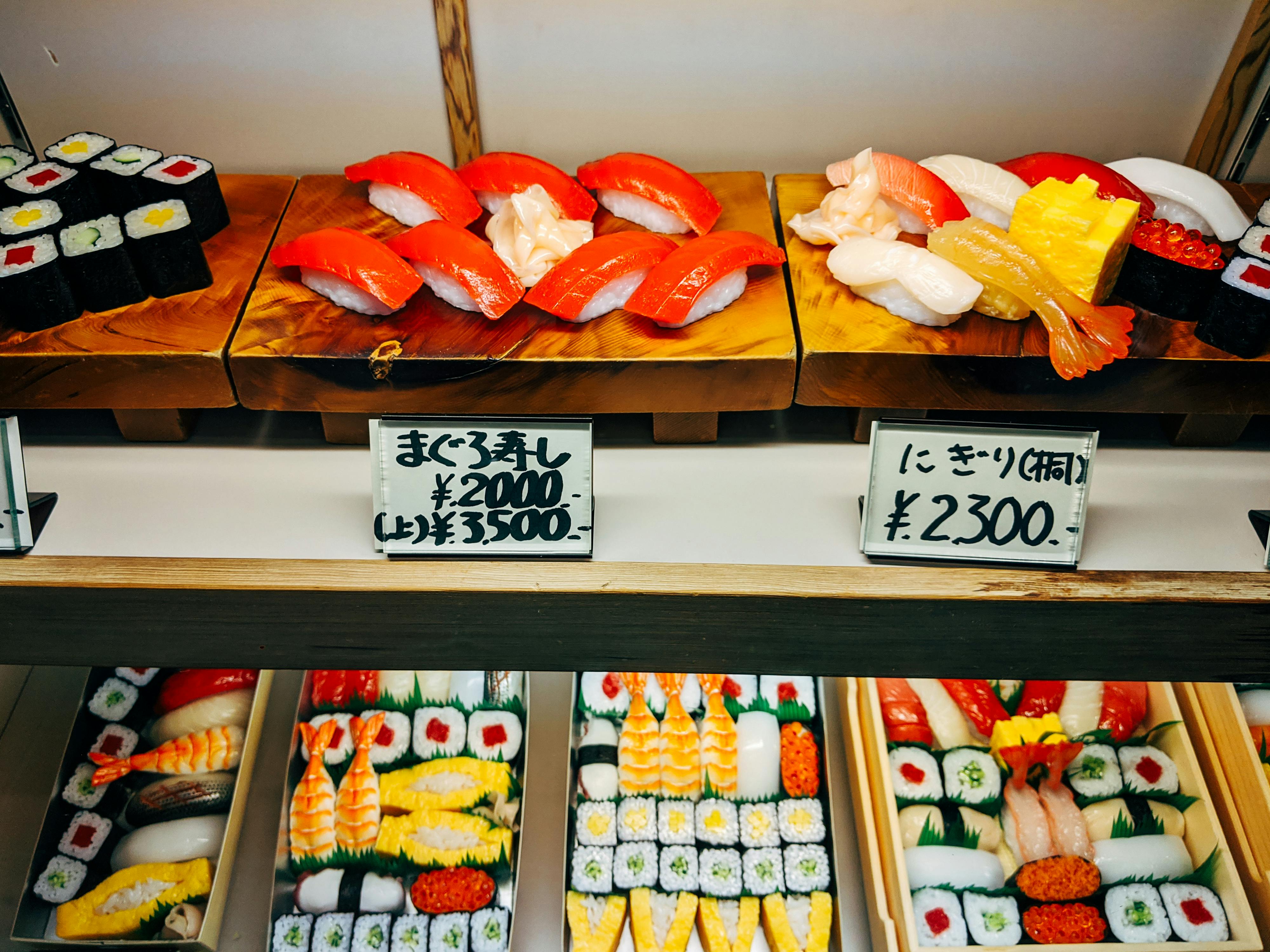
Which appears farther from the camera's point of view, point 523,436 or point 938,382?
point 938,382

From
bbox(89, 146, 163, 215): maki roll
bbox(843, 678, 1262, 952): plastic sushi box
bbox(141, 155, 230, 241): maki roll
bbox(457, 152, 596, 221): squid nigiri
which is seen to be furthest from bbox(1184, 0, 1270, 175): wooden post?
bbox(89, 146, 163, 215): maki roll

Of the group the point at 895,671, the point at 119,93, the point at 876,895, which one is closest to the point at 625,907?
the point at 876,895

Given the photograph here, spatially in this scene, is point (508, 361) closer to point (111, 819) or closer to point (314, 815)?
point (314, 815)

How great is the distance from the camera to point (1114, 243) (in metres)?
1.47

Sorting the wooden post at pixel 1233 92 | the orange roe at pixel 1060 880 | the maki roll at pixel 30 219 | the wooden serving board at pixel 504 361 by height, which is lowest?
the orange roe at pixel 1060 880

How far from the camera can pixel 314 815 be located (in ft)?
6.86

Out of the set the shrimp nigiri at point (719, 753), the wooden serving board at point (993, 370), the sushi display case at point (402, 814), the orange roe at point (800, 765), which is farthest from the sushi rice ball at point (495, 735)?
the wooden serving board at point (993, 370)

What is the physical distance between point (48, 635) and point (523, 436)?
84cm

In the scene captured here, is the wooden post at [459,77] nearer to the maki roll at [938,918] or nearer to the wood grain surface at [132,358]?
the wood grain surface at [132,358]

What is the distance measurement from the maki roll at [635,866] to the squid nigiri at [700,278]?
122 cm

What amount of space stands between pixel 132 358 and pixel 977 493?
1.34 meters

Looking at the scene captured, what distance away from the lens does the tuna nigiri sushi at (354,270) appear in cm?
153

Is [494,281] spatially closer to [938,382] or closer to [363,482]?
[363,482]

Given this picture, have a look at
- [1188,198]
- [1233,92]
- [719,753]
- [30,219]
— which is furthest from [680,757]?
A: [1233,92]
